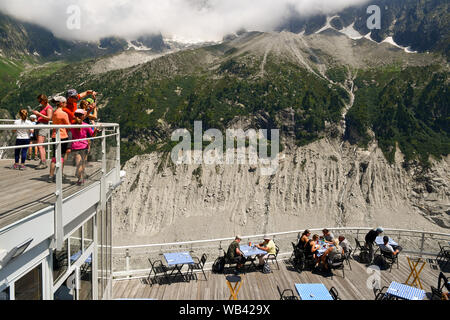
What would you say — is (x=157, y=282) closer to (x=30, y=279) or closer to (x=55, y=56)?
(x=30, y=279)

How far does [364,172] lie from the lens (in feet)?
126

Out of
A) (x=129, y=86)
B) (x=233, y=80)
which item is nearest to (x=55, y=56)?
(x=129, y=86)

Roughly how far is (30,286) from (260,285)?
21.3 feet

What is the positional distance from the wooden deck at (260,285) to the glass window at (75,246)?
3.97 meters

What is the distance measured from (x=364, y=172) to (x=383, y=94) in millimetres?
18623

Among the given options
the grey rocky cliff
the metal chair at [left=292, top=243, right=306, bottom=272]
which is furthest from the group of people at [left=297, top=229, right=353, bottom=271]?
the grey rocky cliff

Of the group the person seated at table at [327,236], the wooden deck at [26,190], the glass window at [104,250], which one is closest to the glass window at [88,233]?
the glass window at [104,250]

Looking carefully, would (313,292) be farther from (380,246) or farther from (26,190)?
(26,190)

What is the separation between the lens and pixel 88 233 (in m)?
5.15

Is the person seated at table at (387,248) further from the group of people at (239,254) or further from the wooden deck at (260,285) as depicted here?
the group of people at (239,254)

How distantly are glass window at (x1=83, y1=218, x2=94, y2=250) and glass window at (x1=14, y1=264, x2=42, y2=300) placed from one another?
4.37 feet

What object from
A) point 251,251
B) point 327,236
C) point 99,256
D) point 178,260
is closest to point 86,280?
point 99,256

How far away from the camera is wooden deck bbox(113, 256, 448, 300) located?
8203mm

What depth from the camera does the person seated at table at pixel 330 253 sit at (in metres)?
9.21
